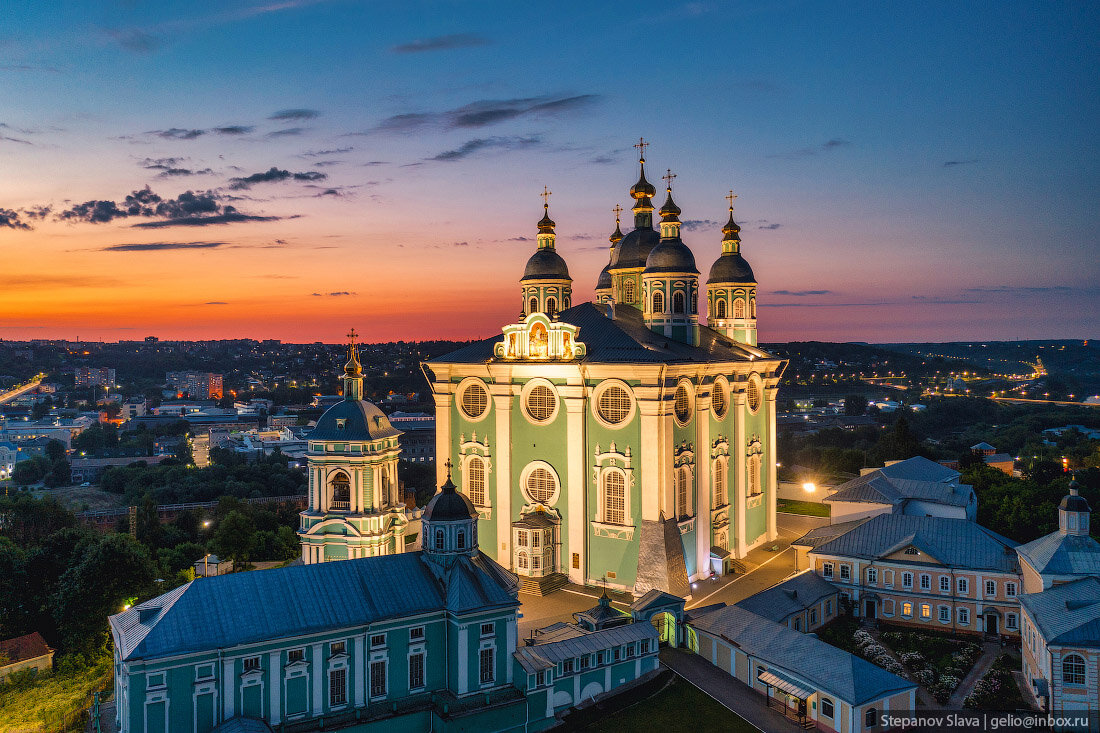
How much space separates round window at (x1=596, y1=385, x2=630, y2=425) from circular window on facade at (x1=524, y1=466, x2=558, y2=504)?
10.6ft

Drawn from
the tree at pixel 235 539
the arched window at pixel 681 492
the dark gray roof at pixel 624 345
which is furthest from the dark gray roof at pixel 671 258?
the tree at pixel 235 539

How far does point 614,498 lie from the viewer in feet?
93.5

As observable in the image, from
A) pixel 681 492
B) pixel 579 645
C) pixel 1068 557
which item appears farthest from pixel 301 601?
pixel 1068 557

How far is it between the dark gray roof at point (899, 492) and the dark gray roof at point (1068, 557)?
8581 mm

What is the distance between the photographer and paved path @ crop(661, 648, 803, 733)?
64.5 ft

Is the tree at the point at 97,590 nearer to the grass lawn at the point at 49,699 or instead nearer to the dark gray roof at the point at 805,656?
the grass lawn at the point at 49,699

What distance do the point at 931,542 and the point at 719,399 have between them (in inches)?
378

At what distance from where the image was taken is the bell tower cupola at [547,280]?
35856mm

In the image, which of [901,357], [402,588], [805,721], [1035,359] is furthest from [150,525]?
[1035,359]

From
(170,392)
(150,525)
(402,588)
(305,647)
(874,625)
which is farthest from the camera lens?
(170,392)

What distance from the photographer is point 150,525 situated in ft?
138

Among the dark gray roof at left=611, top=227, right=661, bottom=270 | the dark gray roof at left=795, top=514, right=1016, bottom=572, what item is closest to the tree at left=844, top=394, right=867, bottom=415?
the dark gray roof at left=611, top=227, right=661, bottom=270

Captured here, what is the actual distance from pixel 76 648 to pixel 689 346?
84.3 feet

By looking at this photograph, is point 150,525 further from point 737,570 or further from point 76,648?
point 737,570
